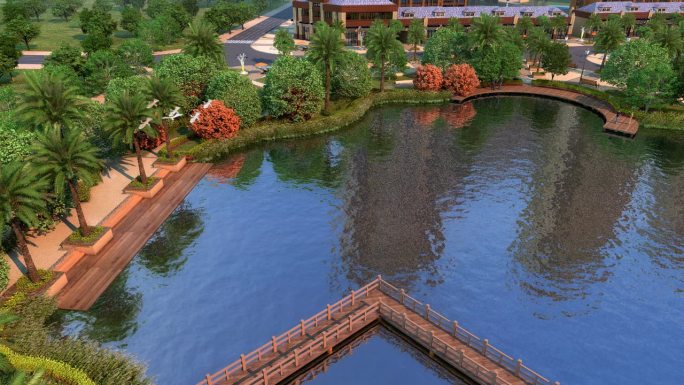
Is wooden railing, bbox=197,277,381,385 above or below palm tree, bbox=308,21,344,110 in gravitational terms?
below

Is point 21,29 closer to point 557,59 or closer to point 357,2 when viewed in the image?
point 357,2

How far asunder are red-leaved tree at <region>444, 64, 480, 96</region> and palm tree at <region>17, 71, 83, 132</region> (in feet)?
219

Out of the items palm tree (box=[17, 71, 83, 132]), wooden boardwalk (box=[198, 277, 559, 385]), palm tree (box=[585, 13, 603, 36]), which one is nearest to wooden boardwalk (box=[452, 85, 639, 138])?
palm tree (box=[585, 13, 603, 36])

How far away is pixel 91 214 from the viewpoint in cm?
5159

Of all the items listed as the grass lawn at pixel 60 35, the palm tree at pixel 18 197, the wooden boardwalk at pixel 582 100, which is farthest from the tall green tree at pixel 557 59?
the grass lawn at pixel 60 35

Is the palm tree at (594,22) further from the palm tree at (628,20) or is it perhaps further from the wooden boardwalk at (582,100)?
the wooden boardwalk at (582,100)

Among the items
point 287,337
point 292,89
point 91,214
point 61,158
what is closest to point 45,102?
point 61,158

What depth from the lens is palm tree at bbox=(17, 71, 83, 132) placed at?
2013 inches

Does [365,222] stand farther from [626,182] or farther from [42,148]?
[626,182]

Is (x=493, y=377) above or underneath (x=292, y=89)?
underneath

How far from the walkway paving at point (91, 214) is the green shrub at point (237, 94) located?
536 inches

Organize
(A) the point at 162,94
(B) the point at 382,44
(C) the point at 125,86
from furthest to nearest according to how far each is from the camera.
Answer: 1. (B) the point at 382,44
2. (C) the point at 125,86
3. (A) the point at 162,94

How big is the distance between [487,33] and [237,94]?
170 feet

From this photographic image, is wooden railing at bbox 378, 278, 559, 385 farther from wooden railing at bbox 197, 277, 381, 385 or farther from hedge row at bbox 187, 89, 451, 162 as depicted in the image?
hedge row at bbox 187, 89, 451, 162
